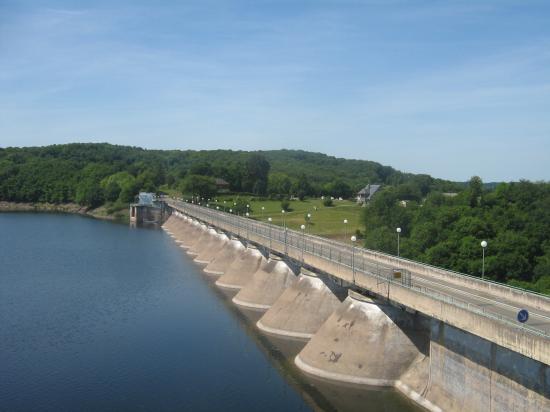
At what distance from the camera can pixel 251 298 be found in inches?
2093

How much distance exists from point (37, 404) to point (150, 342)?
38.4 feet

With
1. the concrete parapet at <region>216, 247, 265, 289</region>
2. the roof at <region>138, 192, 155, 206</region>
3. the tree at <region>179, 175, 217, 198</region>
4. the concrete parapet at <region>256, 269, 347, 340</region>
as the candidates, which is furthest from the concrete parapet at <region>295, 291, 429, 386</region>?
the roof at <region>138, 192, 155, 206</region>

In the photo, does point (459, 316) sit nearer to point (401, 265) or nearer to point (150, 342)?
point (401, 265)

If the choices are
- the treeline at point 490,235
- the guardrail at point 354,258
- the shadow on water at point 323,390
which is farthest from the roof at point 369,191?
the shadow on water at point 323,390

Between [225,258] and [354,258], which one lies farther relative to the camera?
[225,258]

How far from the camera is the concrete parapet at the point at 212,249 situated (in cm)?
7894

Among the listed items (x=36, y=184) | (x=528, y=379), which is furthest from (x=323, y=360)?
(x=36, y=184)

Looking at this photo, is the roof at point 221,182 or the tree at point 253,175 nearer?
the roof at point 221,182

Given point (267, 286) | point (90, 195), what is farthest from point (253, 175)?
point (267, 286)

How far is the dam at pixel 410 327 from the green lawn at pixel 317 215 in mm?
43083

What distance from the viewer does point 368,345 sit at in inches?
1347

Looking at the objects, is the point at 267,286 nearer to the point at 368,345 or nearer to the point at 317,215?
the point at 368,345

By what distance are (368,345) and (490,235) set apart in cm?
2626

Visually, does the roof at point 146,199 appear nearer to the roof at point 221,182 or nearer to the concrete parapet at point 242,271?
the roof at point 221,182
